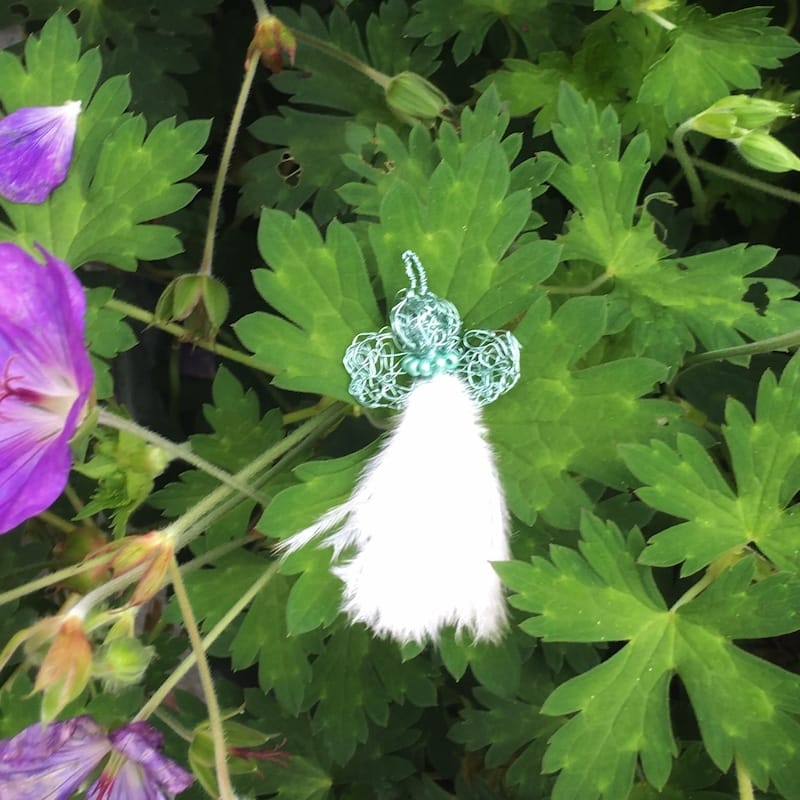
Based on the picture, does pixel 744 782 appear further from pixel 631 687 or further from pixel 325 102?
pixel 325 102

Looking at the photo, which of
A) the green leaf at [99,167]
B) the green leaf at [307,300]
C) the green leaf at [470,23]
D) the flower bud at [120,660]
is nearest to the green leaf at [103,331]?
the green leaf at [99,167]

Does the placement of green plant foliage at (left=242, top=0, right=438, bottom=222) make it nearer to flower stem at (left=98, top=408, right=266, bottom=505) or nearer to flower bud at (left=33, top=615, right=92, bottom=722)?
flower stem at (left=98, top=408, right=266, bottom=505)

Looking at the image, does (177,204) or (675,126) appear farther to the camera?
(675,126)

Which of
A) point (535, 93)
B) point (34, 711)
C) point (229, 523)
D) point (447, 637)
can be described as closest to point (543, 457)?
point (447, 637)

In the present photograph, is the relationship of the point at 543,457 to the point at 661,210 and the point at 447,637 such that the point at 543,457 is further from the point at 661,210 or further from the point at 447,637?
the point at 661,210

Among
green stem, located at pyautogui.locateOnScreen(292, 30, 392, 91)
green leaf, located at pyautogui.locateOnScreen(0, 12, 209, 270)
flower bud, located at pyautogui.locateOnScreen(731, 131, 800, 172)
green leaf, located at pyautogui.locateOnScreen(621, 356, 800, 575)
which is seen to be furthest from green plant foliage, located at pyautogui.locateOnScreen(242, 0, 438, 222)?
green leaf, located at pyautogui.locateOnScreen(621, 356, 800, 575)

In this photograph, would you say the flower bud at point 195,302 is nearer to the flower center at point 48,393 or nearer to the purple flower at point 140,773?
the flower center at point 48,393

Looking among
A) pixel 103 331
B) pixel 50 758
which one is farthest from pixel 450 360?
pixel 50 758
